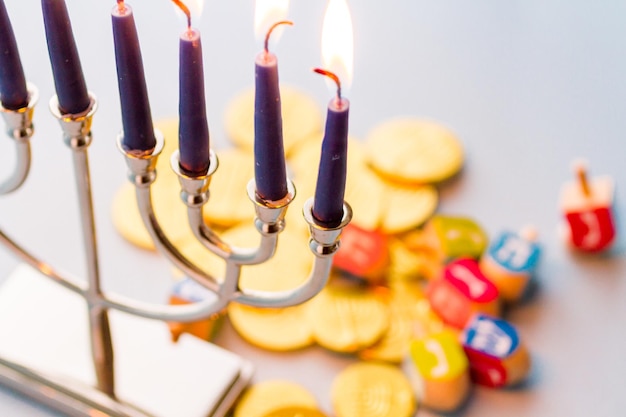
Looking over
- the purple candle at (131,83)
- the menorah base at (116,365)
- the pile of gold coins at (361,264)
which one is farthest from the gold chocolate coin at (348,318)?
the purple candle at (131,83)

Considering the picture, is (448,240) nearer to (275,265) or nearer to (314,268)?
(275,265)

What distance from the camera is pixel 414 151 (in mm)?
1200

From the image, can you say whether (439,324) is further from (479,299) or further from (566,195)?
(566,195)

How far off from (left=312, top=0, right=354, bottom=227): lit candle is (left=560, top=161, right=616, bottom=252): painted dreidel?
0.57 meters

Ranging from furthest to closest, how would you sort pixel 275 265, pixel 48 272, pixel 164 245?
pixel 275 265
pixel 48 272
pixel 164 245

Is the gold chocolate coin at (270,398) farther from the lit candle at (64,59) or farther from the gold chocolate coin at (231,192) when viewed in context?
the lit candle at (64,59)

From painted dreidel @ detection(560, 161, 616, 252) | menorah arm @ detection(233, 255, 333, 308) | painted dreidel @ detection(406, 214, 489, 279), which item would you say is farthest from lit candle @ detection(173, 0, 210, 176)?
painted dreidel @ detection(560, 161, 616, 252)

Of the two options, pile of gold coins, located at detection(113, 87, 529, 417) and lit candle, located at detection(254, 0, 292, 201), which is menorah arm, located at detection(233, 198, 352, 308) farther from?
pile of gold coins, located at detection(113, 87, 529, 417)

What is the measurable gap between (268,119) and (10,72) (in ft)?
0.79

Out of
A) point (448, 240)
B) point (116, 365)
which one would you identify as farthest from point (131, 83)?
point (448, 240)

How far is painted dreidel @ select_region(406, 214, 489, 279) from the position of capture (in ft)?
3.43

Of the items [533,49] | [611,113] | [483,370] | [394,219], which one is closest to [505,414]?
[483,370]

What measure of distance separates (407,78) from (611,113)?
31 centimetres

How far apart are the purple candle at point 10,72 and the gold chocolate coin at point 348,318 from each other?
44 cm
